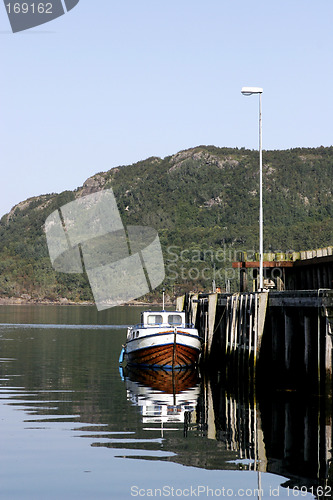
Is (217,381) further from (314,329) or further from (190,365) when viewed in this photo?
(314,329)

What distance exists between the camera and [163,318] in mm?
47500

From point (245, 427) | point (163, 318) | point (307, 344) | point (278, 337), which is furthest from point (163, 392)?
point (163, 318)

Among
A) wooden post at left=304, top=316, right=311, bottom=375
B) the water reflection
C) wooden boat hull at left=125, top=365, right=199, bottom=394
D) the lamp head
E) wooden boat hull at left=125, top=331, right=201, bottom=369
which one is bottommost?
wooden boat hull at left=125, top=365, right=199, bottom=394

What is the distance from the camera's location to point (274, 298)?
3441 centimetres

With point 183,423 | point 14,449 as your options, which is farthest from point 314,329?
point 14,449

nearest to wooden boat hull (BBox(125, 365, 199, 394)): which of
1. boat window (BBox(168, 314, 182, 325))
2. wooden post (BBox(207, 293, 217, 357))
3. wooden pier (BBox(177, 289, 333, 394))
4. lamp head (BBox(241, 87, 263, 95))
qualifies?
wooden pier (BBox(177, 289, 333, 394))

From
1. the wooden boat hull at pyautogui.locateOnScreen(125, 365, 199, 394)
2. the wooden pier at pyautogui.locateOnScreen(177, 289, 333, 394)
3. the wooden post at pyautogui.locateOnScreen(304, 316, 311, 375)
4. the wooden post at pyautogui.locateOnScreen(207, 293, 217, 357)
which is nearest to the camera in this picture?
the wooden pier at pyautogui.locateOnScreen(177, 289, 333, 394)

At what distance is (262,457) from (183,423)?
588 centimetres

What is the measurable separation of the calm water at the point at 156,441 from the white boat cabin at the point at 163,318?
8659mm

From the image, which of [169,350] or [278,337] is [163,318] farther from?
[278,337]

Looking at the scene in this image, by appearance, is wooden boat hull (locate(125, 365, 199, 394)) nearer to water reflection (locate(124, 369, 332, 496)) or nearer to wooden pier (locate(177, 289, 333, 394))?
water reflection (locate(124, 369, 332, 496))

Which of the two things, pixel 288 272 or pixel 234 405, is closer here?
pixel 234 405

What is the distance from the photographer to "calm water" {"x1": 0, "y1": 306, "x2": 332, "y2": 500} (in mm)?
17047

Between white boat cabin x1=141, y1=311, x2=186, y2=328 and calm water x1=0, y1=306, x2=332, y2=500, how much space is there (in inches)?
341
